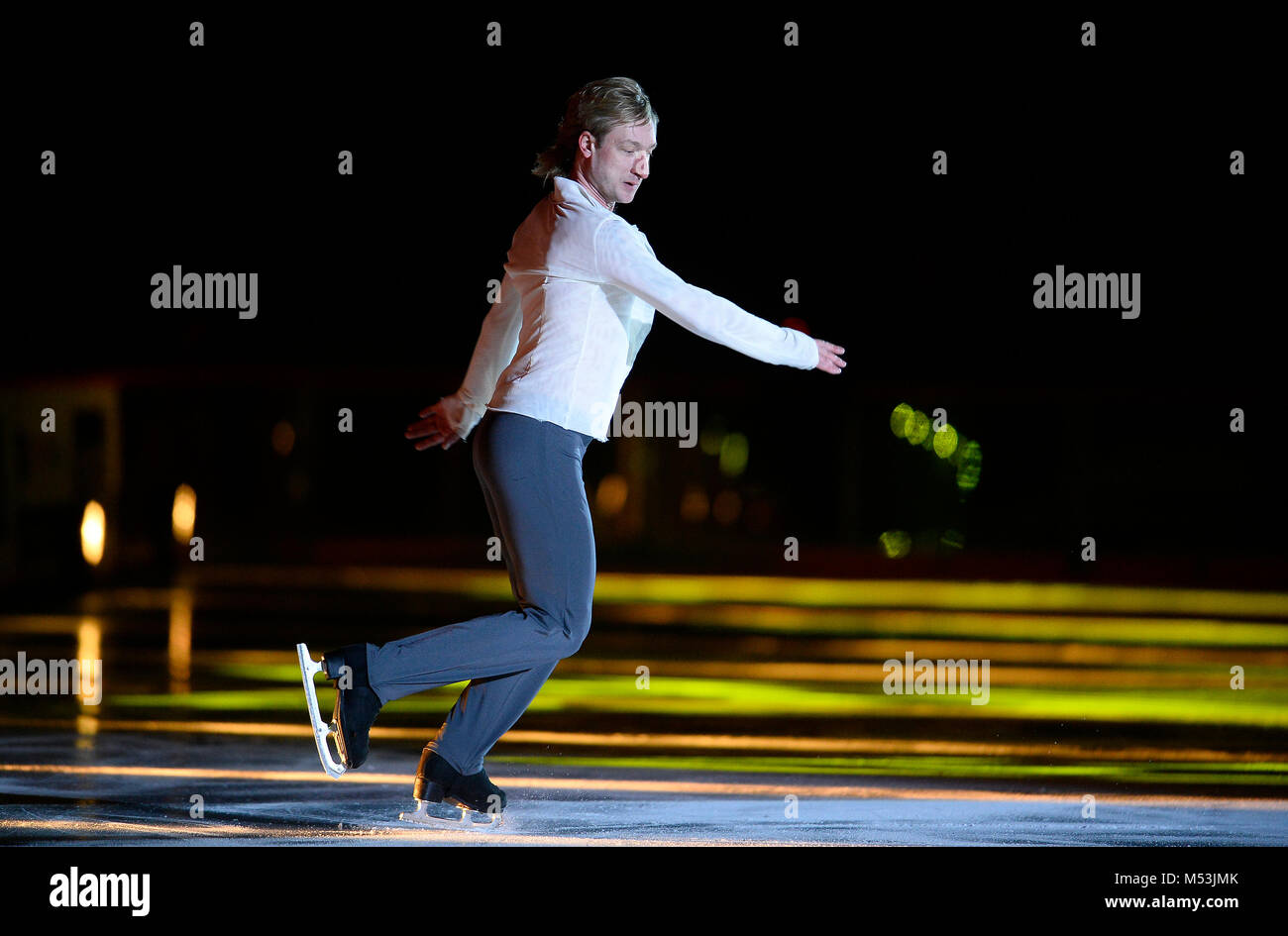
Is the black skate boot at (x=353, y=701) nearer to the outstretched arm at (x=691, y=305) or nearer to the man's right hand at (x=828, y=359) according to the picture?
the outstretched arm at (x=691, y=305)

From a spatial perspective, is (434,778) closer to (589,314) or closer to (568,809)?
(568,809)

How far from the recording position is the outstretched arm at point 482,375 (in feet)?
15.0

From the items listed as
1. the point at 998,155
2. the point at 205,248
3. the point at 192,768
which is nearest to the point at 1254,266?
the point at 998,155

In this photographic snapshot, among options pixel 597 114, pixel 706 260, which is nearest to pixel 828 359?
pixel 597 114

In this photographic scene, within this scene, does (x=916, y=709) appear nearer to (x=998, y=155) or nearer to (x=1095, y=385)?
(x=998, y=155)

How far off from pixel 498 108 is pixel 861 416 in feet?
53.9

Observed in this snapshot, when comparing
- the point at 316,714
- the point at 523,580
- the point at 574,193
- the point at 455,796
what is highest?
the point at 574,193

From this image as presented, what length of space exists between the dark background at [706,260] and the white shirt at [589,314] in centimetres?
564

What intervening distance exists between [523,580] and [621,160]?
1.23 meters

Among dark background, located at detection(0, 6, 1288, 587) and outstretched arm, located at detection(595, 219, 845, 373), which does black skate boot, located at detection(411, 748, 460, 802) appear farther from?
dark background, located at detection(0, 6, 1288, 587)

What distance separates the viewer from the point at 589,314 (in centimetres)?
428
